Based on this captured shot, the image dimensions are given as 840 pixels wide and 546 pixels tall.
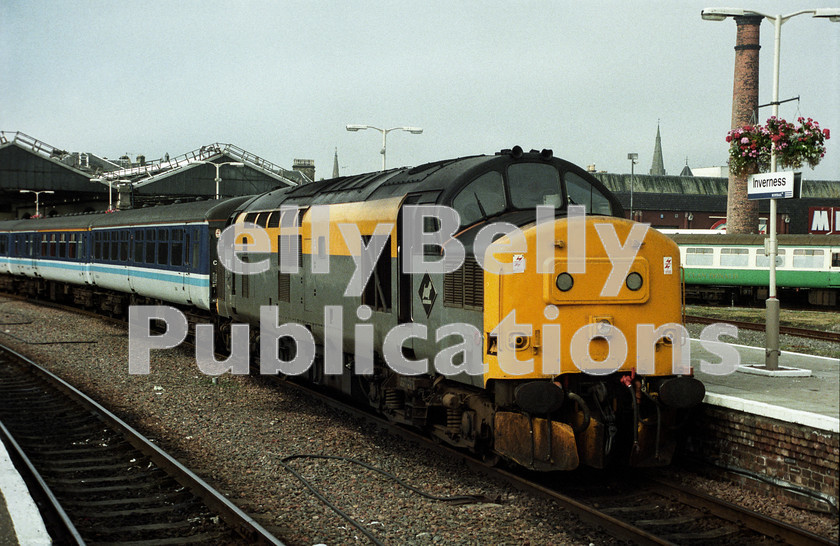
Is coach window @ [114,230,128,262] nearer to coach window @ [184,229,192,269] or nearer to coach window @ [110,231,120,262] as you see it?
coach window @ [110,231,120,262]

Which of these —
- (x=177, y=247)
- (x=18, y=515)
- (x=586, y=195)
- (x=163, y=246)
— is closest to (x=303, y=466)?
(x=18, y=515)

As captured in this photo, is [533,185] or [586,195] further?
[586,195]

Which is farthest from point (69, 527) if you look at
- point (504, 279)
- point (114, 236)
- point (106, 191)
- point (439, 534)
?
point (106, 191)

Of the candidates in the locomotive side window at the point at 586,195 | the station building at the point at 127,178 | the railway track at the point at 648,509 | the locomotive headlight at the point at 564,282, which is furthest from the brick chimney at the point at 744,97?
the locomotive headlight at the point at 564,282

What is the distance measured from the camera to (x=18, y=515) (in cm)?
734

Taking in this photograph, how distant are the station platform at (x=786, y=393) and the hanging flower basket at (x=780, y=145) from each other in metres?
3.04

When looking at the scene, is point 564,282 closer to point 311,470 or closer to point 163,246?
point 311,470

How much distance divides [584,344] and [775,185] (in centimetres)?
564

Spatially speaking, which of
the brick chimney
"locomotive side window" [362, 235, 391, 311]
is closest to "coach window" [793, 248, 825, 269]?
the brick chimney

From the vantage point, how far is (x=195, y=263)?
18828 mm

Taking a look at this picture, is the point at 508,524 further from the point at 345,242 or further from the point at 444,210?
the point at 345,242

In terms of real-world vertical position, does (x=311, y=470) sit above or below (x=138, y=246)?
below

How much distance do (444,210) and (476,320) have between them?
4.55 feet

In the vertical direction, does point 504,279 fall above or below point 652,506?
above
